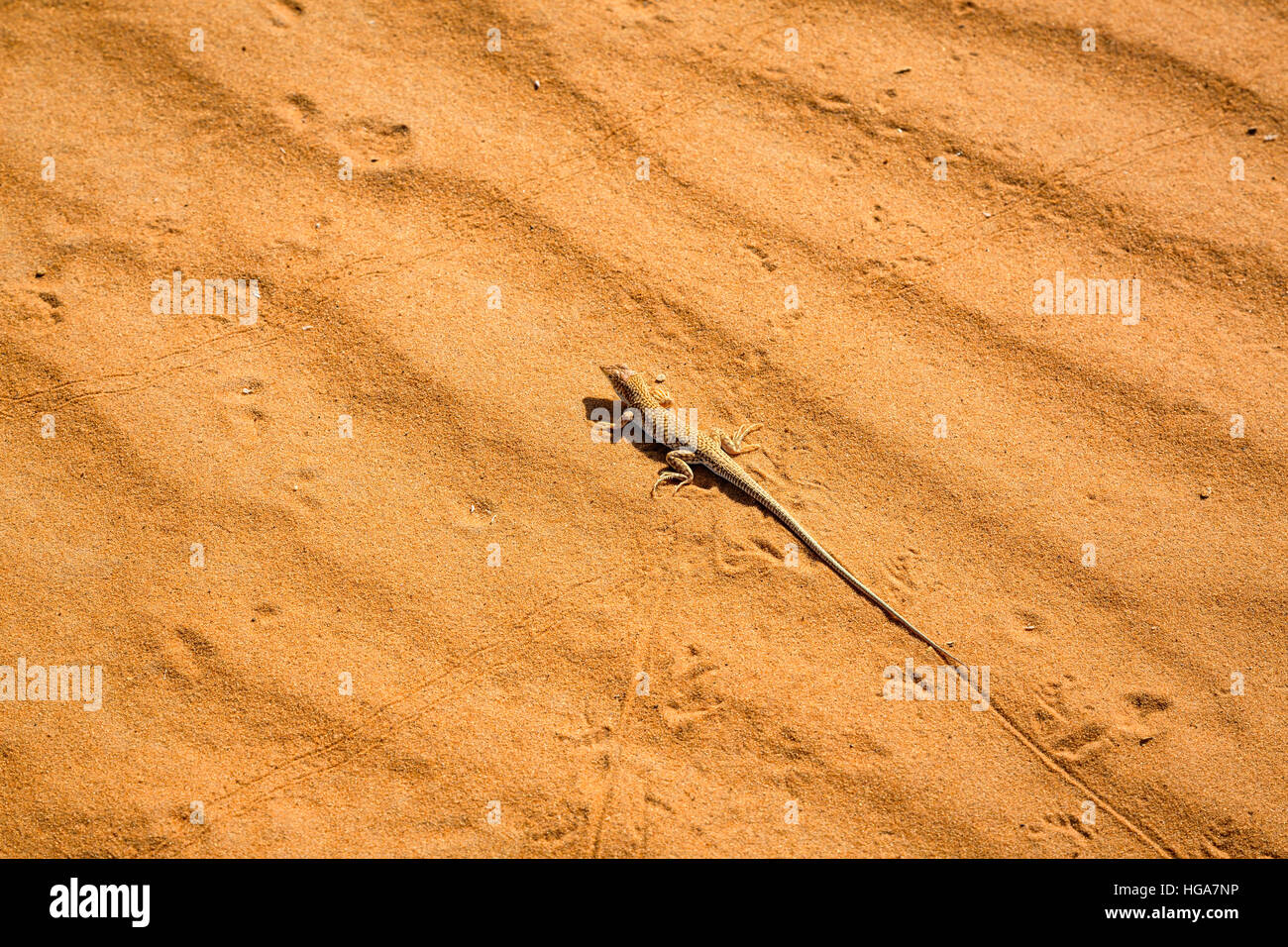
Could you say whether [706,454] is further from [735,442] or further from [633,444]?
[633,444]

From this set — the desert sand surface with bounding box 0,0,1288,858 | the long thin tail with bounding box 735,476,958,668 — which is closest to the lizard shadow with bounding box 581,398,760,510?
the desert sand surface with bounding box 0,0,1288,858

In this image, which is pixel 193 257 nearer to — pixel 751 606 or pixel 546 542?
pixel 546 542

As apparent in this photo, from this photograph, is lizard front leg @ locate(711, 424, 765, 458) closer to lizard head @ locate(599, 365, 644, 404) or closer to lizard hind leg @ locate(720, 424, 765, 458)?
lizard hind leg @ locate(720, 424, 765, 458)

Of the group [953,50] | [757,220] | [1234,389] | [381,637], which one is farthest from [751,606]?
[953,50]

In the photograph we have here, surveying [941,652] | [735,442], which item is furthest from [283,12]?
[941,652]

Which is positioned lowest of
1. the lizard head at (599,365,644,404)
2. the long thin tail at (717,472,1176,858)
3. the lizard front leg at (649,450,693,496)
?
the long thin tail at (717,472,1176,858)

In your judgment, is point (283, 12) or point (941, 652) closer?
point (941, 652)

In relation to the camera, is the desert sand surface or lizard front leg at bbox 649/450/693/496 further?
lizard front leg at bbox 649/450/693/496
